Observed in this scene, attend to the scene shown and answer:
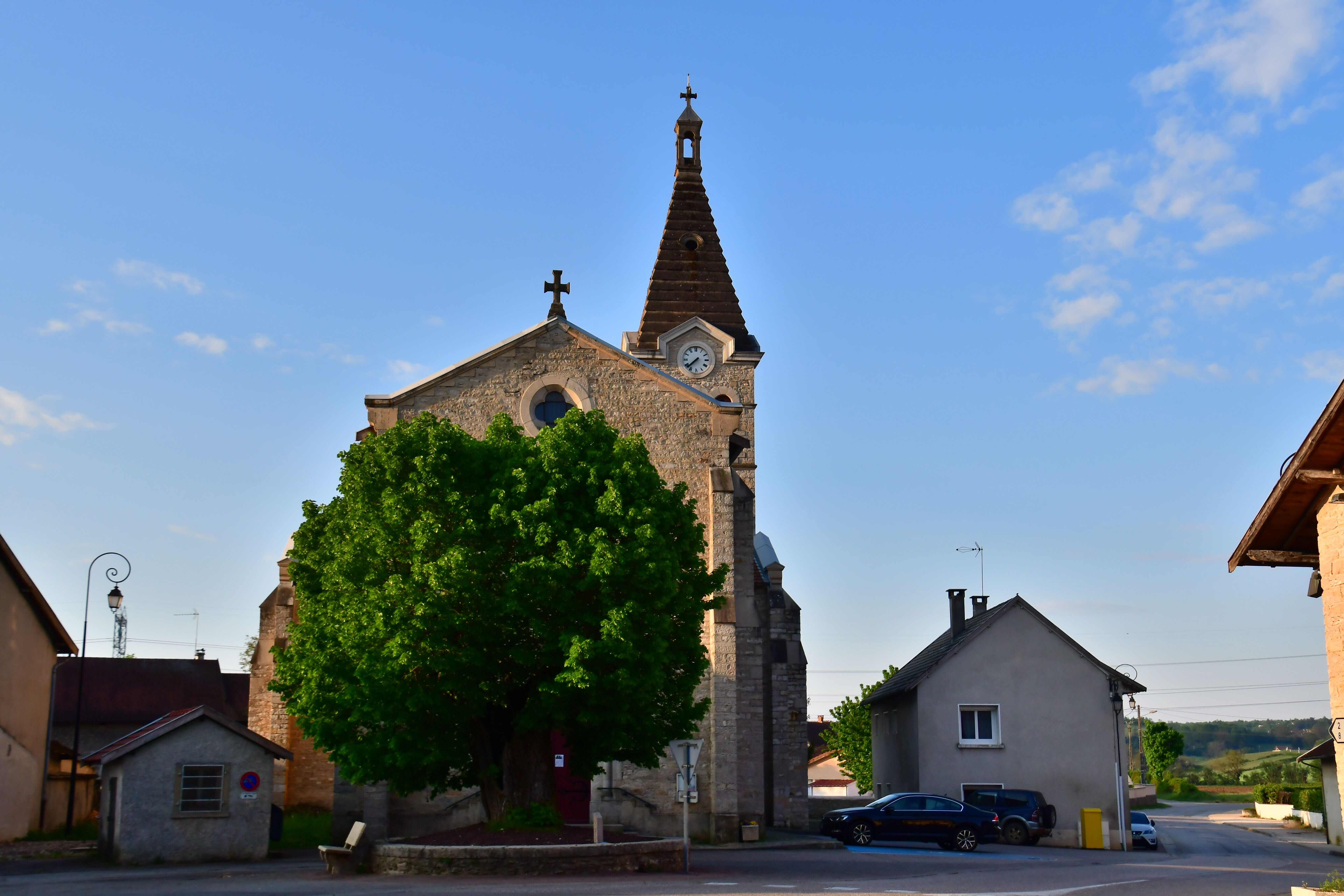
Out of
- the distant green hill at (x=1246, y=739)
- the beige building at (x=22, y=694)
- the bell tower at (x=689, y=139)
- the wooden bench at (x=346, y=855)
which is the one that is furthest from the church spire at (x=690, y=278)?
the distant green hill at (x=1246, y=739)

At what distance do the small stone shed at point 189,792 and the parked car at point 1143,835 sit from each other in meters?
24.8

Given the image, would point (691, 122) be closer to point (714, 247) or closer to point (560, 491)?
point (714, 247)

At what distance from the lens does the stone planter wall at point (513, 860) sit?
1831cm

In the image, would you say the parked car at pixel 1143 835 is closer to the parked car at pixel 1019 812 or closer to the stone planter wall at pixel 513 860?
the parked car at pixel 1019 812

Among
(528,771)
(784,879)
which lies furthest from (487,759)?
(784,879)

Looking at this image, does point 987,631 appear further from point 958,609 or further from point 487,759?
point 487,759

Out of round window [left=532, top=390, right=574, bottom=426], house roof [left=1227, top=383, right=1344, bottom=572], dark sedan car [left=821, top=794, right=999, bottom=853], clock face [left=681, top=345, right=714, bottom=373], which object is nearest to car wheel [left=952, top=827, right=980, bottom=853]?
dark sedan car [left=821, top=794, right=999, bottom=853]

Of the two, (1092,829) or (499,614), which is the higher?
(499,614)

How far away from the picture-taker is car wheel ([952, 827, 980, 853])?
93.0ft

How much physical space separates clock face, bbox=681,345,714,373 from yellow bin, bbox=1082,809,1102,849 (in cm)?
1985

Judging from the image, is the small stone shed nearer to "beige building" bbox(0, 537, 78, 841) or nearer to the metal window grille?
the metal window grille

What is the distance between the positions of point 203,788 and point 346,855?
4.09 metres

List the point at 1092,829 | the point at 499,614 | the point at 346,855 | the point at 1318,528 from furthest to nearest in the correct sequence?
1. the point at 1092,829
2. the point at 499,614
3. the point at 346,855
4. the point at 1318,528

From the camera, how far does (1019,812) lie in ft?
109
